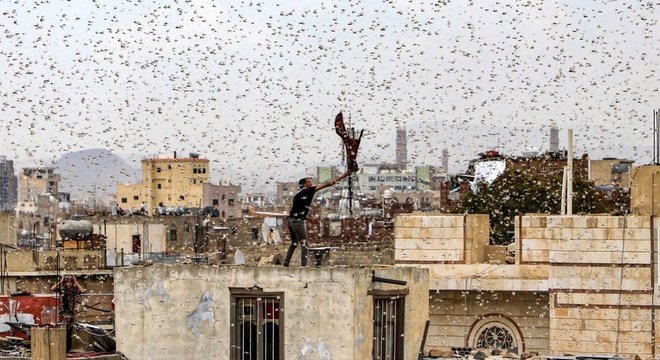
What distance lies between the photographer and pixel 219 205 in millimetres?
136000

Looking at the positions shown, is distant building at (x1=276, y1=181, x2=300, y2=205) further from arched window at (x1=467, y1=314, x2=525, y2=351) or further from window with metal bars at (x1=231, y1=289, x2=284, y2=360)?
window with metal bars at (x1=231, y1=289, x2=284, y2=360)

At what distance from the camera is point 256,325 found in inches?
698

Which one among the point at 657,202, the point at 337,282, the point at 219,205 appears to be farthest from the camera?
the point at 219,205

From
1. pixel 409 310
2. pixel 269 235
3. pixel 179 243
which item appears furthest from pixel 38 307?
pixel 179 243

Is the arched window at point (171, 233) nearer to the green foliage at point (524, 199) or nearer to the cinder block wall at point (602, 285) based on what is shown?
the green foliage at point (524, 199)

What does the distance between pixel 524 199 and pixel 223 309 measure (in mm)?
43688

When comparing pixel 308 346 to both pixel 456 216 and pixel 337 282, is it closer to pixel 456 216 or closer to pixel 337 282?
pixel 337 282

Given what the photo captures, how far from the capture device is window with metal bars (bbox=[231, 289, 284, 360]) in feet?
57.7

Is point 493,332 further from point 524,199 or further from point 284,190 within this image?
point 284,190

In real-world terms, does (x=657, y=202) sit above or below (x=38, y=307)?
above

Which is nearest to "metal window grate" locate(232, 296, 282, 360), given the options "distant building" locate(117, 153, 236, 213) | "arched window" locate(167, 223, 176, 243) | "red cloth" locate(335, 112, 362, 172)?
"red cloth" locate(335, 112, 362, 172)

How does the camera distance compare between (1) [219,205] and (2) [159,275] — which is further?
(1) [219,205]

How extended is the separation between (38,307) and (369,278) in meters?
9.04

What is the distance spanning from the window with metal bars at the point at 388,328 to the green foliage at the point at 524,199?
3510 cm
